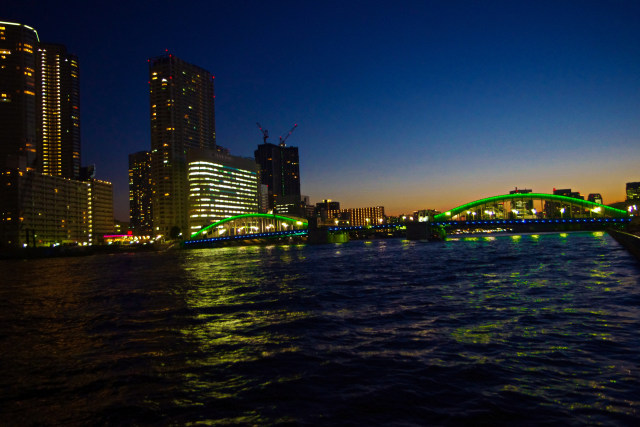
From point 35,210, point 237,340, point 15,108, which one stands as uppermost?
point 15,108

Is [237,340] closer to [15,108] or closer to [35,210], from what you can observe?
[35,210]

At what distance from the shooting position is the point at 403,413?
6.77 m

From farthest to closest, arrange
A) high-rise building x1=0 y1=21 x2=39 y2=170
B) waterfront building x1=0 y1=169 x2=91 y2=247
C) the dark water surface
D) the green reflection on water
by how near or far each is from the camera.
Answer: high-rise building x1=0 y1=21 x2=39 y2=170 < waterfront building x1=0 y1=169 x2=91 y2=247 < the green reflection on water < the dark water surface

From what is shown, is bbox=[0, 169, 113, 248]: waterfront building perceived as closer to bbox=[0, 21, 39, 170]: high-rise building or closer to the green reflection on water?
bbox=[0, 21, 39, 170]: high-rise building

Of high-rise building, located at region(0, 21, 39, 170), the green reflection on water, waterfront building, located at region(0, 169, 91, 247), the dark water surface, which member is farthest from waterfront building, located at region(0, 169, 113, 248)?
the dark water surface

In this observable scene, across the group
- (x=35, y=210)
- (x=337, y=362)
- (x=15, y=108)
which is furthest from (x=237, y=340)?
(x=15, y=108)

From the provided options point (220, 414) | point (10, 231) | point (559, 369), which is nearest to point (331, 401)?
point (220, 414)

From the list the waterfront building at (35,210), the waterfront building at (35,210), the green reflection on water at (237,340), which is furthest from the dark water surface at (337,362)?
the waterfront building at (35,210)

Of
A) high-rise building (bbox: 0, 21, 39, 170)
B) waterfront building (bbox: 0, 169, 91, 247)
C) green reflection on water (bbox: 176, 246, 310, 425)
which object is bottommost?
green reflection on water (bbox: 176, 246, 310, 425)

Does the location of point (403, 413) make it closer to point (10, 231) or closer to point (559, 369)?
point (559, 369)

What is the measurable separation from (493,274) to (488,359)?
21.8 meters

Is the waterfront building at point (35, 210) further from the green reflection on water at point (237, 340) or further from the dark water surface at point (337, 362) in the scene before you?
the dark water surface at point (337, 362)

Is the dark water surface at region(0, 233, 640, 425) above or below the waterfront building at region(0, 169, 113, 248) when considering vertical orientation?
below

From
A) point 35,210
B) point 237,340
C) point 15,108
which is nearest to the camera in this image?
point 237,340
